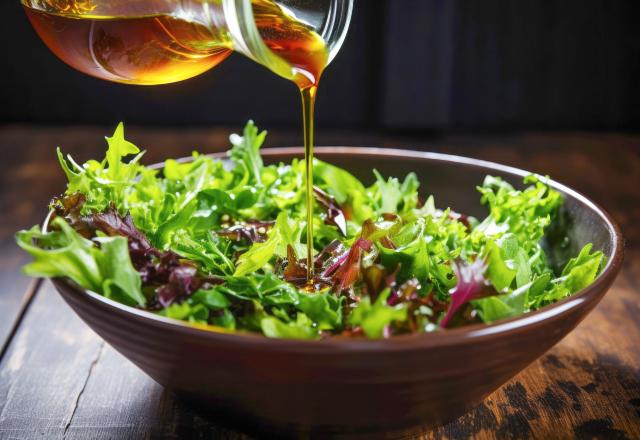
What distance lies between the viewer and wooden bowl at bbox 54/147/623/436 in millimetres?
519

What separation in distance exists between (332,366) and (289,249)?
21cm

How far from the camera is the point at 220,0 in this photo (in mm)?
630

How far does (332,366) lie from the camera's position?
517 millimetres

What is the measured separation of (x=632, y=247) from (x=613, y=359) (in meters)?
0.38

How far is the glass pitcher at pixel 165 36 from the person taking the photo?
2.29 ft

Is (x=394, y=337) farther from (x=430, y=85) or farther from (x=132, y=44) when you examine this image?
(x=430, y=85)

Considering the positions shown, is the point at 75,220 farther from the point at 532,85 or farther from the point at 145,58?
the point at 532,85

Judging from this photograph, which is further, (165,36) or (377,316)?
(165,36)

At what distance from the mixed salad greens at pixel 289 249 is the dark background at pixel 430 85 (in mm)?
976

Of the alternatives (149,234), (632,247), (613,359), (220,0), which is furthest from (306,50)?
(632,247)

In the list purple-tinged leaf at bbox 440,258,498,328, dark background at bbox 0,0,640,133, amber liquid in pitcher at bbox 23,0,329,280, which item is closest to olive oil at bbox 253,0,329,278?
amber liquid in pitcher at bbox 23,0,329,280

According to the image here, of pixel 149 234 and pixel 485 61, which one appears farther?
pixel 485 61

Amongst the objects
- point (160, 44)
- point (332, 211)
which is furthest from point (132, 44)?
point (332, 211)

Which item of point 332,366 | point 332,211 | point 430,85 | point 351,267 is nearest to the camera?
point 332,366
